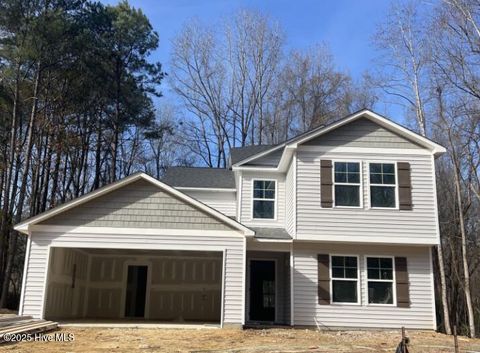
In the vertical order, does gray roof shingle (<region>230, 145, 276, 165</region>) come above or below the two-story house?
above

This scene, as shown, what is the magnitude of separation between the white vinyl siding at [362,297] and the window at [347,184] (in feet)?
4.40

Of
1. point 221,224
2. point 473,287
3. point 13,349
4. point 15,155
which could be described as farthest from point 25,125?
point 473,287

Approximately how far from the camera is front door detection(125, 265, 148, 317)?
16.7 meters

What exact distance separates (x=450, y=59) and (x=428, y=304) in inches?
363

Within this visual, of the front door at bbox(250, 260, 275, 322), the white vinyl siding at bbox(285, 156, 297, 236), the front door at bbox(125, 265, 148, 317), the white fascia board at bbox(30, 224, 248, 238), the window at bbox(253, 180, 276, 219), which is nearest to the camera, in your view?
the white fascia board at bbox(30, 224, 248, 238)

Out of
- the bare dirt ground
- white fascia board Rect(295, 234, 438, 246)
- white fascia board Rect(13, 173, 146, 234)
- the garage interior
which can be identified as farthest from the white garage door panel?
white fascia board Rect(13, 173, 146, 234)

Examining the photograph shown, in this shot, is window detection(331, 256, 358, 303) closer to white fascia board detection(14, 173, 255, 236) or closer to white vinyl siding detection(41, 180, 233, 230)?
white fascia board detection(14, 173, 255, 236)

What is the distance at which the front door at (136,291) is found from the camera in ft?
54.9

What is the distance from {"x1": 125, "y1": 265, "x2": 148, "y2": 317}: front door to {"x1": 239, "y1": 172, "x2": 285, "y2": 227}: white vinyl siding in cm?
429

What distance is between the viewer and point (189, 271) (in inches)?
668

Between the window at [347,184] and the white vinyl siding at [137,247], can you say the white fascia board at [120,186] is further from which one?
the window at [347,184]

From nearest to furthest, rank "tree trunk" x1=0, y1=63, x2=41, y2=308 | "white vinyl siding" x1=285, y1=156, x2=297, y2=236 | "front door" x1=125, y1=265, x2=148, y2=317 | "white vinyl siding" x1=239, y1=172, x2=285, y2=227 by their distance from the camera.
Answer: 1. "white vinyl siding" x1=285, y1=156, x2=297, y2=236
2. "white vinyl siding" x1=239, y1=172, x2=285, y2=227
3. "front door" x1=125, y1=265, x2=148, y2=317
4. "tree trunk" x1=0, y1=63, x2=41, y2=308

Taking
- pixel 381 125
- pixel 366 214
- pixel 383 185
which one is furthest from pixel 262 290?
pixel 381 125

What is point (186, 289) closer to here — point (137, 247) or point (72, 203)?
point (137, 247)
